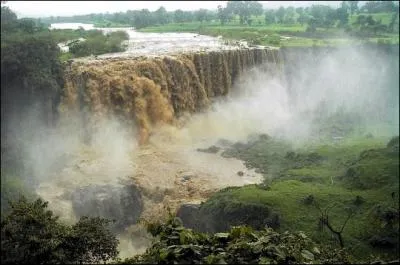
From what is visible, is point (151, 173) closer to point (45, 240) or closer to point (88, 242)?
point (88, 242)

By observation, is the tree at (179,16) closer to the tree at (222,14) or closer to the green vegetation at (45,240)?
the tree at (222,14)

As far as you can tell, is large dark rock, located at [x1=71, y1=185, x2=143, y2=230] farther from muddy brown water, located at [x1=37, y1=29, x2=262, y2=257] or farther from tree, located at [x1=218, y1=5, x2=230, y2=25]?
tree, located at [x1=218, y1=5, x2=230, y2=25]

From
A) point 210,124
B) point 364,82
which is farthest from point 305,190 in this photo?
point 364,82

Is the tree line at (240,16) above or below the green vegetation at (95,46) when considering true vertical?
above

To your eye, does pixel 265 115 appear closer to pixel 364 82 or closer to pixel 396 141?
pixel 396 141

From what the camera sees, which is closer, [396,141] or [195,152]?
[396,141]

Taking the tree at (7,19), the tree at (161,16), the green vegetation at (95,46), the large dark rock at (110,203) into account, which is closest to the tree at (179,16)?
the tree at (161,16)
